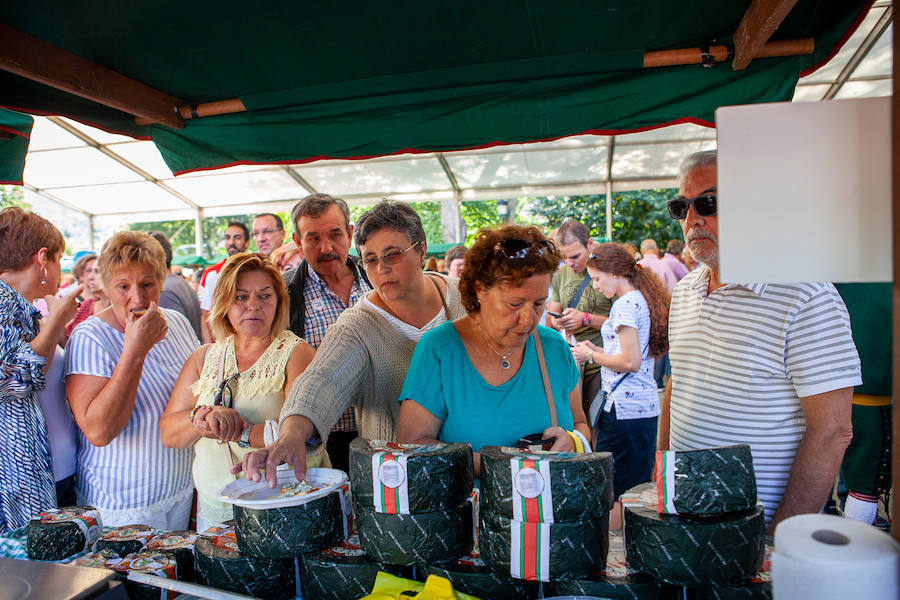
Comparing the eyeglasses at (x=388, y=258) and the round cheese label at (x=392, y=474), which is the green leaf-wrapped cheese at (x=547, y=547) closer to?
the round cheese label at (x=392, y=474)

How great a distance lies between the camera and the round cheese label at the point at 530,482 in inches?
44.3

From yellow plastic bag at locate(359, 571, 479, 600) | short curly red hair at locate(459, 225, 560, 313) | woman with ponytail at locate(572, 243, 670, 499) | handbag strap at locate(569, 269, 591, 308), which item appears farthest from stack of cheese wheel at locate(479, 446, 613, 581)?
handbag strap at locate(569, 269, 591, 308)

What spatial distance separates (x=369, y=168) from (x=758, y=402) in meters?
6.49

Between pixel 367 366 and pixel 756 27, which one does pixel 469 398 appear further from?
pixel 756 27

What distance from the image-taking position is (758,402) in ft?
5.70

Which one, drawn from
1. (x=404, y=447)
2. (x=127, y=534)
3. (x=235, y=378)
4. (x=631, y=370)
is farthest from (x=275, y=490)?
(x=631, y=370)

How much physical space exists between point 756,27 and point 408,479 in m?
1.69

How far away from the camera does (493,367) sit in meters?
Answer: 1.78

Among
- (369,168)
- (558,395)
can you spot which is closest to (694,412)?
(558,395)

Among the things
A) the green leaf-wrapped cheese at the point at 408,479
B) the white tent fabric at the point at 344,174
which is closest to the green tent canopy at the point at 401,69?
the green leaf-wrapped cheese at the point at 408,479

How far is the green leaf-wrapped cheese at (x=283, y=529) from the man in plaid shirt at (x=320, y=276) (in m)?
1.58

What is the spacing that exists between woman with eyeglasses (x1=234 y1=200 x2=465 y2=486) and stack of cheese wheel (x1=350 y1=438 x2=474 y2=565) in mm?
568

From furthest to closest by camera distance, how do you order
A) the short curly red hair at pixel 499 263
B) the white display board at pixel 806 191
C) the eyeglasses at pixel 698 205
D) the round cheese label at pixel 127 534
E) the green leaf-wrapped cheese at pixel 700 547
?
the eyeglasses at pixel 698 205 → the short curly red hair at pixel 499 263 → the round cheese label at pixel 127 534 → the green leaf-wrapped cheese at pixel 700 547 → the white display board at pixel 806 191

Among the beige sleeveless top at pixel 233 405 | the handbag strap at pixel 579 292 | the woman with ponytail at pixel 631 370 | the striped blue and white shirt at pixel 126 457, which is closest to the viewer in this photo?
the beige sleeveless top at pixel 233 405
